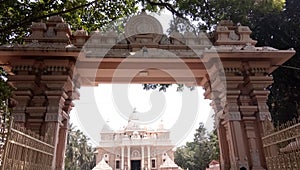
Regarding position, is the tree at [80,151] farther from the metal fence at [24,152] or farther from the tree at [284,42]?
the metal fence at [24,152]

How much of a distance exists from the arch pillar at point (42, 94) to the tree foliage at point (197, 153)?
88.6 ft

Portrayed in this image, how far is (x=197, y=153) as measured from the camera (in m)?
34.4

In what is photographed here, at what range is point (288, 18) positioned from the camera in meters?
9.27

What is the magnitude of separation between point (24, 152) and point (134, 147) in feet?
82.3

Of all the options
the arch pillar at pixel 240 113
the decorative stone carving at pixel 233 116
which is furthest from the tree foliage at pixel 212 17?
the decorative stone carving at pixel 233 116

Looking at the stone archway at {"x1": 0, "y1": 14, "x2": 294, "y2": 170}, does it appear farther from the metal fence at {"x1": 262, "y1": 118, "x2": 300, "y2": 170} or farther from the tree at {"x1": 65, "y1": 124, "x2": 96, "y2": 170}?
the tree at {"x1": 65, "y1": 124, "x2": 96, "y2": 170}

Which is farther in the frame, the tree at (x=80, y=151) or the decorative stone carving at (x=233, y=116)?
the tree at (x=80, y=151)

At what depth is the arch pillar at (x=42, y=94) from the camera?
4.16 metres

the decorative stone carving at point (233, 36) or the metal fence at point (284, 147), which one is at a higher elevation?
the decorative stone carving at point (233, 36)

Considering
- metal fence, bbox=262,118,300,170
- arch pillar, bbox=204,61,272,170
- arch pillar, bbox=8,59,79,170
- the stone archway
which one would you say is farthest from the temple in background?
metal fence, bbox=262,118,300,170

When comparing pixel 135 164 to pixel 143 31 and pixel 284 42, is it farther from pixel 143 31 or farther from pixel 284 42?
pixel 143 31

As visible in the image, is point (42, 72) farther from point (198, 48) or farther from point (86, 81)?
point (198, 48)

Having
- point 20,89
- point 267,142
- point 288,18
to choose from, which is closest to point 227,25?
point 267,142

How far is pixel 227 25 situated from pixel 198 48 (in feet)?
3.06
